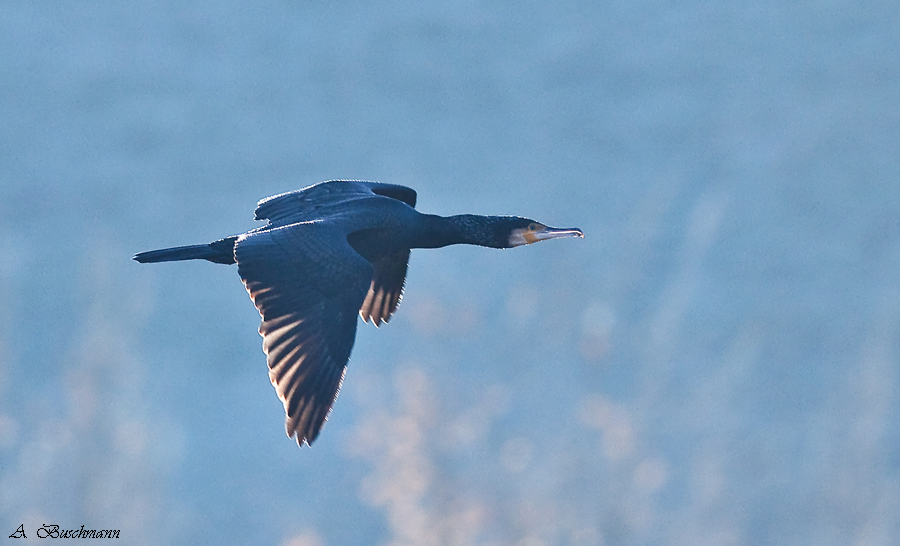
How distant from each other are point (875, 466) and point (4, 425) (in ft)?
44.7

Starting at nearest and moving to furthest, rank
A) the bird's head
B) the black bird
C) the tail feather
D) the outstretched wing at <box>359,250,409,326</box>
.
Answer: the black bird
the tail feather
the bird's head
the outstretched wing at <box>359,250,409,326</box>

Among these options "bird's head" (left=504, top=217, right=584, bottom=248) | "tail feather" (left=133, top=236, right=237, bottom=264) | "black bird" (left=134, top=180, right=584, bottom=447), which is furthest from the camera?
"bird's head" (left=504, top=217, right=584, bottom=248)

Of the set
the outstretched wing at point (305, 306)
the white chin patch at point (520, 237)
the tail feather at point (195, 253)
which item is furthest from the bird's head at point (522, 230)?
the tail feather at point (195, 253)

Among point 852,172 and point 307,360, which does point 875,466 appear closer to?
point 852,172

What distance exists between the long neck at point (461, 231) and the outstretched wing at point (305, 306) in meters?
1.27

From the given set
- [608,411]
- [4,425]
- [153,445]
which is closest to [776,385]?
[608,411]

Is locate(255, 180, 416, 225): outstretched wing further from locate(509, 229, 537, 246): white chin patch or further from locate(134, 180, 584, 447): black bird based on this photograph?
locate(509, 229, 537, 246): white chin patch

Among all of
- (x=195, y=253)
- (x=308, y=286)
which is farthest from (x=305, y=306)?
(x=195, y=253)

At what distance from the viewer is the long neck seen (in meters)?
9.61

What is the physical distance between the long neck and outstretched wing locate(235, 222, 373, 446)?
4.16 feet

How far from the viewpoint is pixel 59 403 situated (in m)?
27.2

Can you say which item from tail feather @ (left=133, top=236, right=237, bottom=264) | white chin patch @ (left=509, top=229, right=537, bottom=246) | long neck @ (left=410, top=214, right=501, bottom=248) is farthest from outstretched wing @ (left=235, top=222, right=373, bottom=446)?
white chin patch @ (left=509, top=229, right=537, bottom=246)

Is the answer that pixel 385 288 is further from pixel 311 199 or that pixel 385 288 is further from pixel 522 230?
pixel 522 230

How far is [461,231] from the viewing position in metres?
Result: 9.70
